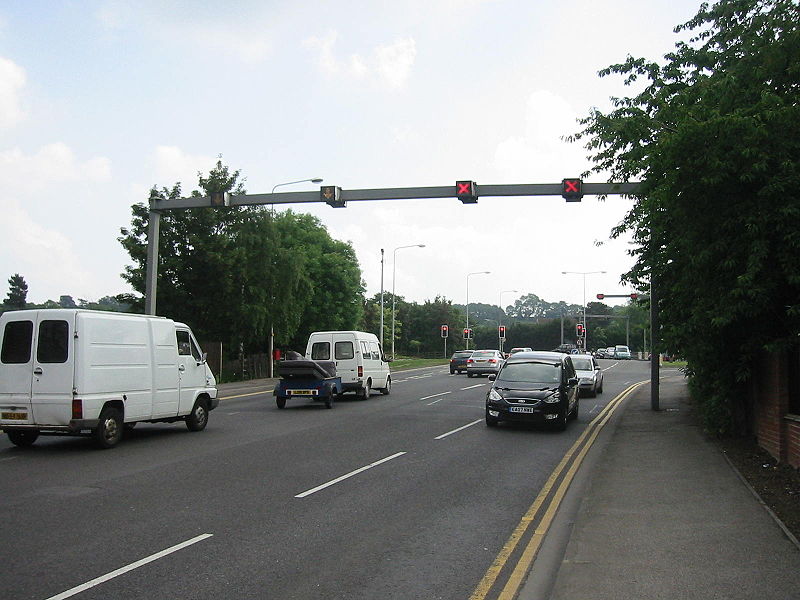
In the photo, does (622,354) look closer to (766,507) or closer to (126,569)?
(766,507)

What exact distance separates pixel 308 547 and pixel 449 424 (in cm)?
1082

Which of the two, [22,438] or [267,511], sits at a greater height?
[22,438]

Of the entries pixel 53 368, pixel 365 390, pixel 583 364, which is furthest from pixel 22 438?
pixel 583 364

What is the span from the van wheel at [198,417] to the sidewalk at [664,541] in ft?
27.2

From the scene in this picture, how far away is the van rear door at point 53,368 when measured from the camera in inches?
476

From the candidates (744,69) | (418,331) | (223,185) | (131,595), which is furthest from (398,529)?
(418,331)

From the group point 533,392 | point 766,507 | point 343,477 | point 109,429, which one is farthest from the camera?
point 533,392

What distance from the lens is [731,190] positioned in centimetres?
1052

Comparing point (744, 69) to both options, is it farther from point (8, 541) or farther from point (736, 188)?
point (8, 541)

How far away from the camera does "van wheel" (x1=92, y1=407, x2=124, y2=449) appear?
1251 centimetres

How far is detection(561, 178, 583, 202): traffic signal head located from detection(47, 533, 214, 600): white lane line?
1507 centimetres

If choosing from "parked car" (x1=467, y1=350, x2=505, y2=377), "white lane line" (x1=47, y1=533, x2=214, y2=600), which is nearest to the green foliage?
"parked car" (x1=467, y1=350, x2=505, y2=377)

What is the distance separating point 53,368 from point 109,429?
1.46 m

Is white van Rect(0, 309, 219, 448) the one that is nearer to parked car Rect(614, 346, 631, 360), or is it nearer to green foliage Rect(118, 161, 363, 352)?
green foliage Rect(118, 161, 363, 352)
